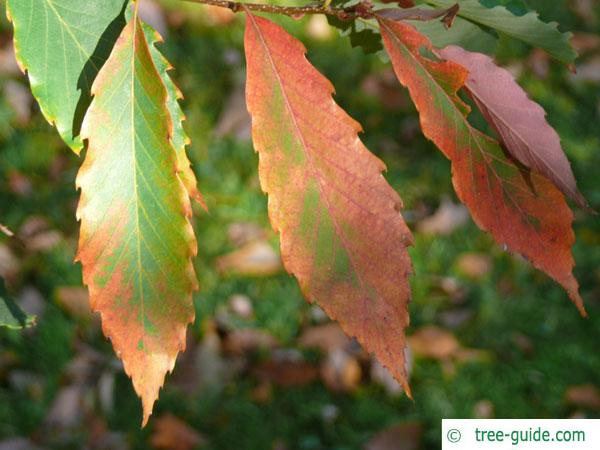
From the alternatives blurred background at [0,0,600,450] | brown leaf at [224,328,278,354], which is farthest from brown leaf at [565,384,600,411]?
brown leaf at [224,328,278,354]

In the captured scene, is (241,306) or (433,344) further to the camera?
(241,306)

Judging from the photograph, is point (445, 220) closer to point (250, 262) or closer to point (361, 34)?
→ point (250, 262)

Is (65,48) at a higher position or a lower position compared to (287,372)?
higher

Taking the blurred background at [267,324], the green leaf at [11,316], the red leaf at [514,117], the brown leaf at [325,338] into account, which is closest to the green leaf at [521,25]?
the red leaf at [514,117]

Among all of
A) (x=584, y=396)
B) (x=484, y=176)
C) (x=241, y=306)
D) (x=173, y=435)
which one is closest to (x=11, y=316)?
(x=484, y=176)

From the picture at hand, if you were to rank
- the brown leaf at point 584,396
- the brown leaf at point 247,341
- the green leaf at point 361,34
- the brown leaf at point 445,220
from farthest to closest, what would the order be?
the brown leaf at point 445,220
the brown leaf at point 247,341
the brown leaf at point 584,396
the green leaf at point 361,34

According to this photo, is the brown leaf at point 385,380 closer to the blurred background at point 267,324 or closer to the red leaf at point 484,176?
the blurred background at point 267,324
